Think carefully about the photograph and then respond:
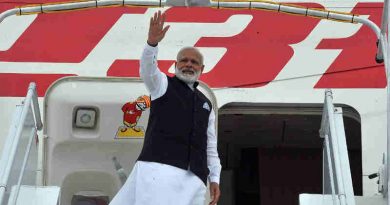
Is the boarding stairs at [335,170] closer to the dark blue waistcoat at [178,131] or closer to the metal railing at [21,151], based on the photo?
the dark blue waistcoat at [178,131]

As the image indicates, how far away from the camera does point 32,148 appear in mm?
5070

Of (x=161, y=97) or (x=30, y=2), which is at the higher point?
(x=30, y=2)

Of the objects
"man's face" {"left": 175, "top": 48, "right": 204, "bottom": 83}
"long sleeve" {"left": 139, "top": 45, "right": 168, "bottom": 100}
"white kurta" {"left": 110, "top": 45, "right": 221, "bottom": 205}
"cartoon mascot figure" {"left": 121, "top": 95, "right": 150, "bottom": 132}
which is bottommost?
"white kurta" {"left": 110, "top": 45, "right": 221, "bottom": 205}

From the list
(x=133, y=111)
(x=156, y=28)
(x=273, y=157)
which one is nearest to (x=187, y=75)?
(x=156, y=28)

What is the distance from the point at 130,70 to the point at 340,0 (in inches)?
55.1

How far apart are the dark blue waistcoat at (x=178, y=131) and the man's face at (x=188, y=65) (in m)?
0.04

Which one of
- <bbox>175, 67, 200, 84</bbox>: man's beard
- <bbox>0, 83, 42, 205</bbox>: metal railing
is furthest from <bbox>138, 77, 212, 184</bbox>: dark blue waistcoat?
<bbox>0, 83, 42, 205</bbox>: metal railing

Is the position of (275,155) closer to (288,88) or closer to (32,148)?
(288,88)

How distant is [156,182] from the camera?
13.6 ft

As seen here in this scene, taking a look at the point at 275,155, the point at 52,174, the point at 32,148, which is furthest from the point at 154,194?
the point at 275,155

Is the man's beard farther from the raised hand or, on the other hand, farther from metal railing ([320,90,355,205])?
metal railing ([320,90,355,205])

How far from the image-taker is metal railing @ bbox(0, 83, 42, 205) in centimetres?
433

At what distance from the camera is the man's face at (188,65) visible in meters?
4.33

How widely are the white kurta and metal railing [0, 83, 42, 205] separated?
0.50m
